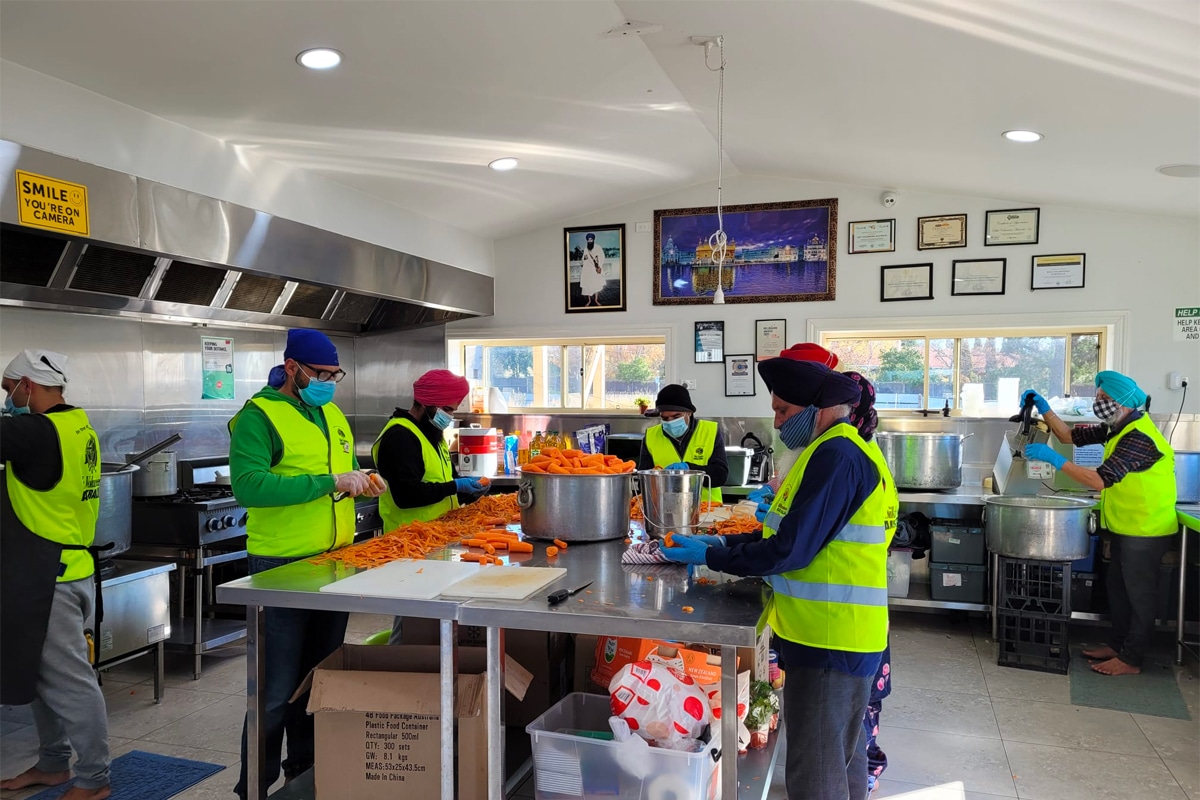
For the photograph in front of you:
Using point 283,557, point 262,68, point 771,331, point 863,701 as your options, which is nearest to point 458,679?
point 283,557

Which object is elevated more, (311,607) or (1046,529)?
(311,607)

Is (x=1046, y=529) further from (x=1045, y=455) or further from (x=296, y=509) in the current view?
(x=296, y=509)

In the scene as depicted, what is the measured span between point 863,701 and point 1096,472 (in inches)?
120

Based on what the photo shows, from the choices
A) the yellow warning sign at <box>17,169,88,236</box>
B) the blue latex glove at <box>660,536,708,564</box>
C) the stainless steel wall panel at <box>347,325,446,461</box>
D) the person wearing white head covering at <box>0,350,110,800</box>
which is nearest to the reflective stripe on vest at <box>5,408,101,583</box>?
the person wearing white head covering at <box>0,350,110,800</box>

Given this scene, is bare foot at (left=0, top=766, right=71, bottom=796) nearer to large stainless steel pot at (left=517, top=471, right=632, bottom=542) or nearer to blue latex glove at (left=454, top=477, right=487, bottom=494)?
blue latex glove at (left=454, top=477, right=487, bottom=494)

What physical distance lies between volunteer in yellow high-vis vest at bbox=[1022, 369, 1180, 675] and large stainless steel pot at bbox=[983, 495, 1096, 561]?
0.14m

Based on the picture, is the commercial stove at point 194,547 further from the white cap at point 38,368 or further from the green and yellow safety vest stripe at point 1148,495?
the green and yellow safety vest stripe at point 1148,495

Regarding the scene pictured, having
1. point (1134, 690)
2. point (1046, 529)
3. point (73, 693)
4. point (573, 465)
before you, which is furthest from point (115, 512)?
point (1134, 690)

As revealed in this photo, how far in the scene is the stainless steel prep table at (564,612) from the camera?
71.4 inches

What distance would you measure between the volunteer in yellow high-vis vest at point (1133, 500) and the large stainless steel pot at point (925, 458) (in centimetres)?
72

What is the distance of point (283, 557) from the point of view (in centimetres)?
266

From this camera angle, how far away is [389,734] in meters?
2.15

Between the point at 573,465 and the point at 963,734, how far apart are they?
2397 mm

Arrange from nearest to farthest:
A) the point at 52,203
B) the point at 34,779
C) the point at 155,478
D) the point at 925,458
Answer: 1. the point at 52,203
2. the point at 34,779
3. the point at 155,478
4. the point at 925,458
